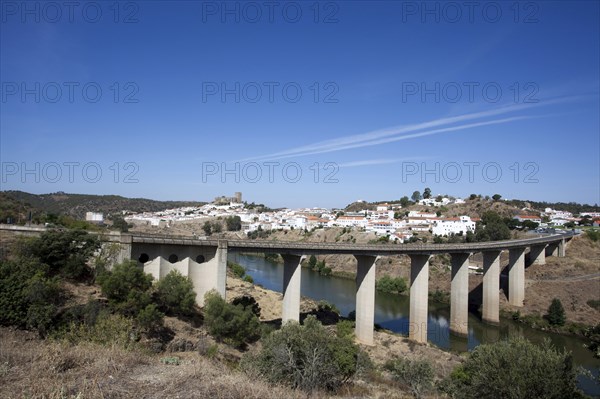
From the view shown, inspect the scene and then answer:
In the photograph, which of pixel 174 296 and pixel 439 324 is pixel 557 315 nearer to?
pixel 439 324

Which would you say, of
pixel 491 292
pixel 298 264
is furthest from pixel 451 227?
pixel 298 264

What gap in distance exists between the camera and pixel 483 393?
10.1 meters

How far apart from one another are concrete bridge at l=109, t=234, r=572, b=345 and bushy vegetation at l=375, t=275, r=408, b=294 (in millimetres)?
10740

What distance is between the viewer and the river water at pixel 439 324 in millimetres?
26156

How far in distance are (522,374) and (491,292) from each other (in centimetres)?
2726

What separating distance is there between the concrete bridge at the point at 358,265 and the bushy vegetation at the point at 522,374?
13672mm

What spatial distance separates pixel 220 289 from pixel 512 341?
596 inches

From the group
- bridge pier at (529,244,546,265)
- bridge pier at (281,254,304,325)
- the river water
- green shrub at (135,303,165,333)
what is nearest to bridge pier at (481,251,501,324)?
the river water

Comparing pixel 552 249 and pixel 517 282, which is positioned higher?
pixel 552 249

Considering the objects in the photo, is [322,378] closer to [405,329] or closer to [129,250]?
[129,250]

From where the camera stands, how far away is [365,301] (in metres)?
24.8

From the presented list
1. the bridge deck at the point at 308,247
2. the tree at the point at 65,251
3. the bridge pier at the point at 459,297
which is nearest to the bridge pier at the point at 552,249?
the bridge deck at the point at 308,247

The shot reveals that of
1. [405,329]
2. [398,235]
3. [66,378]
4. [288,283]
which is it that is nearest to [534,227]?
[398,235]

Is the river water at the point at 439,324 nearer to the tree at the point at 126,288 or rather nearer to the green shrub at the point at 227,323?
the green shrub at the point at 227,323
